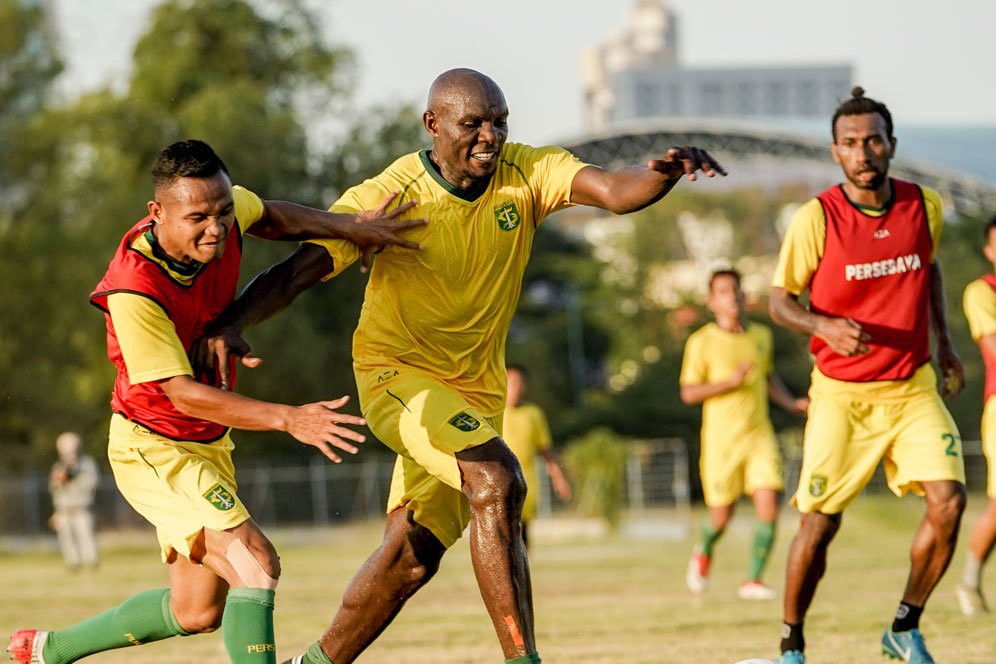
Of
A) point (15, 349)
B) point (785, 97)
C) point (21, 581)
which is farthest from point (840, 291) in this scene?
point (785, 97)

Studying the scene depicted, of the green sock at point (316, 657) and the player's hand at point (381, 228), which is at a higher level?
the player's hand at point (381, 228)

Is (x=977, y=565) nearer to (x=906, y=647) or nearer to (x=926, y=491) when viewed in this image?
(x=926, y=491)

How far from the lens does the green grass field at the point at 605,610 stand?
31.6ft

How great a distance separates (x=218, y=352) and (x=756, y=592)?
7.95 m

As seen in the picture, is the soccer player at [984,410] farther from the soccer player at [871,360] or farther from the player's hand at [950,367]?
the soccer player at [871,360]

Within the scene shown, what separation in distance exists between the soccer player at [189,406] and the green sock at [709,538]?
315 inches

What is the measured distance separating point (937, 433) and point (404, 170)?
3.19 meters

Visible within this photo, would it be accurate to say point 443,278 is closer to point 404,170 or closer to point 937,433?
point 404,170

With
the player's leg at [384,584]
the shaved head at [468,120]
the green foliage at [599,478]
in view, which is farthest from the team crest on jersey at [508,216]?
the green foliage at [599,478]

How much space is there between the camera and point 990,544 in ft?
37.2

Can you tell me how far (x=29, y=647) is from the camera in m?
7.37

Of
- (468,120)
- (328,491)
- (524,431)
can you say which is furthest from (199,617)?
(328,491)

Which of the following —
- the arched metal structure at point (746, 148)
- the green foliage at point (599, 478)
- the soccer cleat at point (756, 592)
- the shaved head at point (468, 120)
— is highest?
the arched metal structure at point (746, 148)

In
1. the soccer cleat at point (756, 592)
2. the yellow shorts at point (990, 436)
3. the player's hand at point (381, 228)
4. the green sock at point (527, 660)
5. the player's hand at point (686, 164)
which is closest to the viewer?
the player's hand at point (686, 164)
